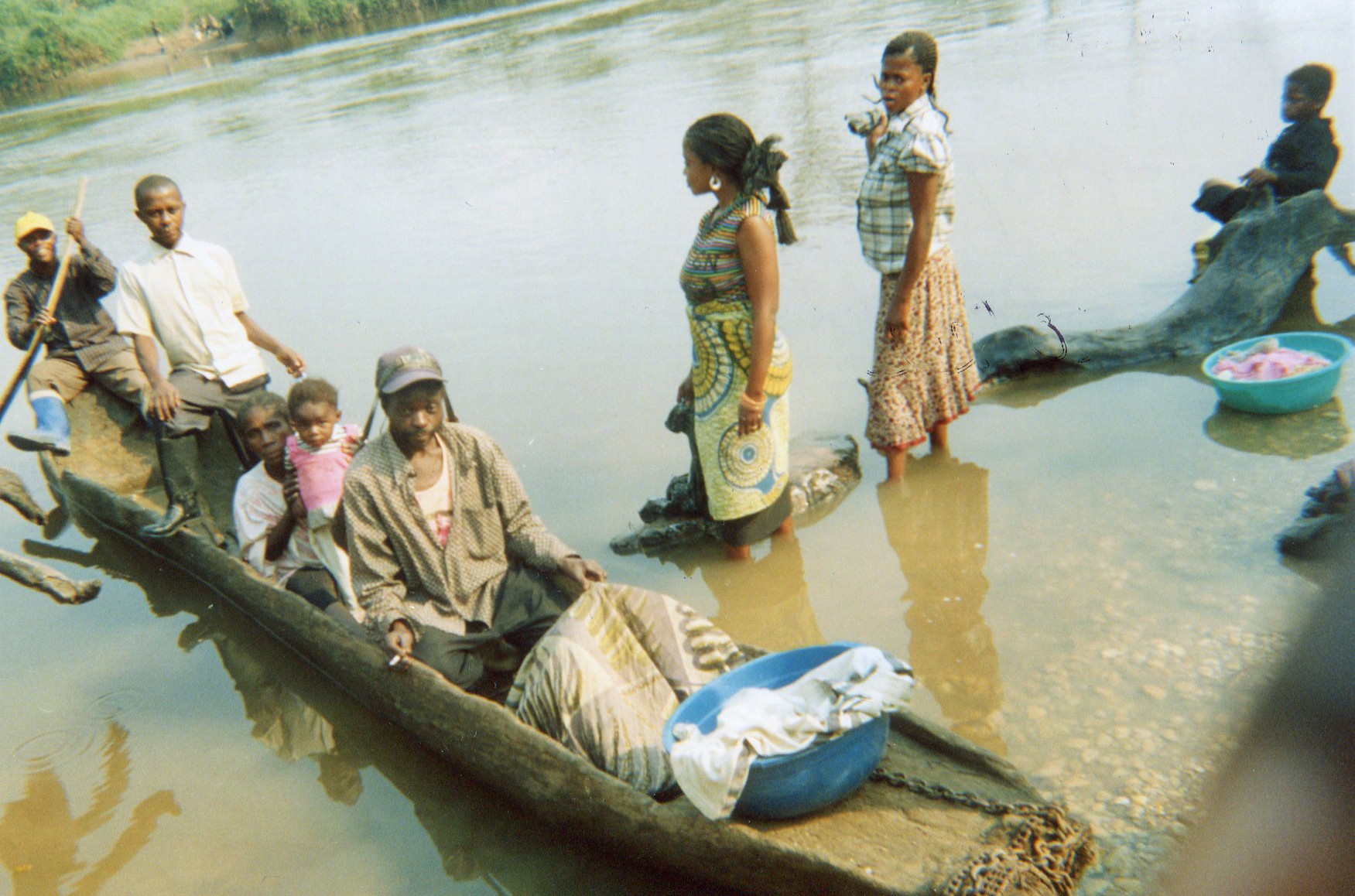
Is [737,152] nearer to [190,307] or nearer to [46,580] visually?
[190,307]

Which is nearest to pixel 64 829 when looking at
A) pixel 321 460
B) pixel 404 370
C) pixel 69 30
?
pixel 321 460

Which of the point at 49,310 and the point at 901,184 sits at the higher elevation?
the point at 901,184

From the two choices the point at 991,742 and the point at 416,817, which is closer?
the point at 991,742

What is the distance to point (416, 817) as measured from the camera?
3652 mm

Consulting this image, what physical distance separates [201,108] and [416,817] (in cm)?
2542

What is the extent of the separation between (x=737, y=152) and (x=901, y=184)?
895mm

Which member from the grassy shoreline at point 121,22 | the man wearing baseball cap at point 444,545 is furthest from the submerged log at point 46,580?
the grassy shoreline at point 121,22

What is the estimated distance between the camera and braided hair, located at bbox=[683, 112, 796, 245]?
352cm

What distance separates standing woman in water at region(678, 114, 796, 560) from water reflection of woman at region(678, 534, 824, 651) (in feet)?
0.93

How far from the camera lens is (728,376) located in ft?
13.0

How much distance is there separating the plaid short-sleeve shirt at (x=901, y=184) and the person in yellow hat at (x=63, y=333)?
3.99 m

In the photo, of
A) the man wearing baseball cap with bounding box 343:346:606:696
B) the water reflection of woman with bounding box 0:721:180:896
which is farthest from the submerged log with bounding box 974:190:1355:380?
the water reflection of woman with bounding box 0:721:180:896

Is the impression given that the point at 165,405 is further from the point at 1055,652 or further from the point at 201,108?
the point at 201,108

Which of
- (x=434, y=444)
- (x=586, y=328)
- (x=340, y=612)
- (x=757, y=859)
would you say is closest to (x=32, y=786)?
(x=340, y=612)
